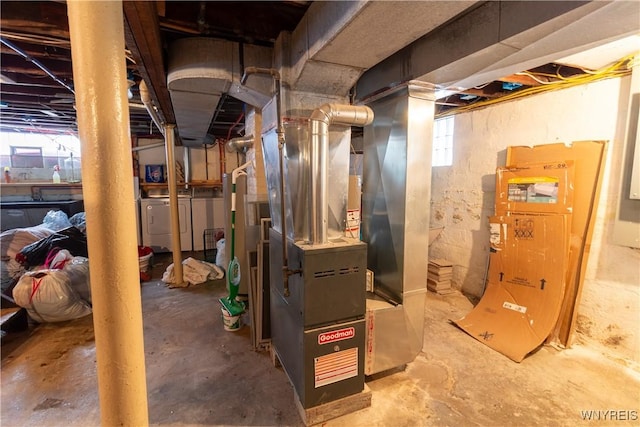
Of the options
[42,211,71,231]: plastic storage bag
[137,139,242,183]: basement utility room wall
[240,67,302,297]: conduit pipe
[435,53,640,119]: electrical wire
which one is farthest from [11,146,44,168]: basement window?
[435,53,640,119]: electrical wire

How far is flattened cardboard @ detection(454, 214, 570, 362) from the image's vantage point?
7.72 feet

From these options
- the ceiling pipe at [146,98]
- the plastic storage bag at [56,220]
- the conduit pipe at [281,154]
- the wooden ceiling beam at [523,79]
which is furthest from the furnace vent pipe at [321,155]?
the plastic storage bag at [56,220]

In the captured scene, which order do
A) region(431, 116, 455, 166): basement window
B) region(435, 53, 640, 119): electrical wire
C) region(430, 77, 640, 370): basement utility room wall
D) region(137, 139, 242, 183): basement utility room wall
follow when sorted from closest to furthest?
region(435, 53, 640, 119): electrical wire, region(430, 77, 640, 370): basement utility room wall, region(431, 116, 455, 166): basement window, region(137, 139, 242, 183): basement utility room wall

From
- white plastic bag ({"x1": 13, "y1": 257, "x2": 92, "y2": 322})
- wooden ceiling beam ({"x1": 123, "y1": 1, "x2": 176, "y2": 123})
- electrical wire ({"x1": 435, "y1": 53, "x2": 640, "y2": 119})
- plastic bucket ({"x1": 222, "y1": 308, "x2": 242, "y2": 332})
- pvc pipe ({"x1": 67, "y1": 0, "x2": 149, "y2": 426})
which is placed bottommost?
plastic bucket ({"x1": 222, "y1": 308, "x2": 242, "y2": 332})

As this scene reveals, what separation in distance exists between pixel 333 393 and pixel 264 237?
1196 millimetres

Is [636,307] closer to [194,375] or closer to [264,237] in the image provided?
[264,237]

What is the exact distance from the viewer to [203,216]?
539cm

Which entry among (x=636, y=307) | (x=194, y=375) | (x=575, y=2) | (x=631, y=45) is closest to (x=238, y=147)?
(x=194, y=375)

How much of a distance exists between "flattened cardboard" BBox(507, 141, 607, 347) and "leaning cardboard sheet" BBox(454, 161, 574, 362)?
7 centimetres

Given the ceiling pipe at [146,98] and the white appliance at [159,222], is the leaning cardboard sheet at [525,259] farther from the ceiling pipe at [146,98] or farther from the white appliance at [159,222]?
the white appliance at [159,222]

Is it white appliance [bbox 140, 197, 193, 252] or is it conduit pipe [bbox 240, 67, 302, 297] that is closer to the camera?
conduit pipe [bbox 240, 67, 302, 297]

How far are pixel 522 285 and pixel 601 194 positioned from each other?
0.96m

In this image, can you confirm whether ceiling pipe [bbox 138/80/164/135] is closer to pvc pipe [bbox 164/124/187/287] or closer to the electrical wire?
pvc pipe [bbox 164/124/187/287]

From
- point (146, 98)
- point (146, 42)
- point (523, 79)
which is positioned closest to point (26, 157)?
point (146, 98)
